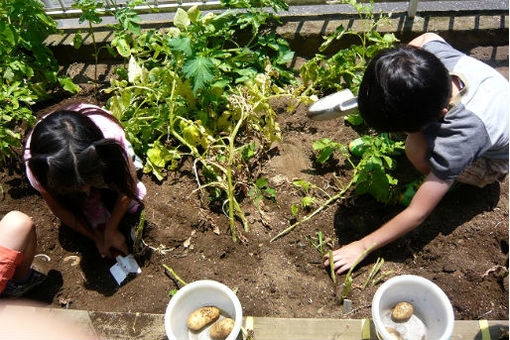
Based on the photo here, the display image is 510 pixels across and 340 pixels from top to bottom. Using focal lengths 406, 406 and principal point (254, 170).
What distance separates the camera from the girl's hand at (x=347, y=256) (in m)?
1.77

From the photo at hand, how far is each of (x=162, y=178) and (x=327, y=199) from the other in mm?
881

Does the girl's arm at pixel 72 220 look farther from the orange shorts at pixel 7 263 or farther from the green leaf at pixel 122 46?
the green leaf at pixel 122 46

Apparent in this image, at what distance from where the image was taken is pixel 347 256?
179 centimetres

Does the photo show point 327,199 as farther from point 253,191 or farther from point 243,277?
point 243,277

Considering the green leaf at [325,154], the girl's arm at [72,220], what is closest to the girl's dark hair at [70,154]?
the girl's arm at [72,220]

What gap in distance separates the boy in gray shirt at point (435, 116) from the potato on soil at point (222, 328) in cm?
55

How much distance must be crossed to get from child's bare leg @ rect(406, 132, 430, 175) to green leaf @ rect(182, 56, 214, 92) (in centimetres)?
95

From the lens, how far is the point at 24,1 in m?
2.30

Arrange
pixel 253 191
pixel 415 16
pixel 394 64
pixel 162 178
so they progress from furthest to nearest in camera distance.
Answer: pixel 415 16 < pixel 162 178 < pixel 253 191 < pixel 394 64

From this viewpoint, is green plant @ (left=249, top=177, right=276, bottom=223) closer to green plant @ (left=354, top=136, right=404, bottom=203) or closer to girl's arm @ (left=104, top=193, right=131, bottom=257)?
green plant @ (left=354, top=136, right=404, bottom=203)

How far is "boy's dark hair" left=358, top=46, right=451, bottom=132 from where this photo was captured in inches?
56.2

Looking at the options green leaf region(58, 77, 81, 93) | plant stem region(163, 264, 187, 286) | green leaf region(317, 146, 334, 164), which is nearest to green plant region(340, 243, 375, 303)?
green leaf region(317, 146, 334, 164)

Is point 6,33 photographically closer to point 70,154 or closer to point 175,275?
point 70,154

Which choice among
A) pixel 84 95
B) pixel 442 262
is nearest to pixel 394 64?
pixel 442 262
